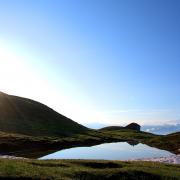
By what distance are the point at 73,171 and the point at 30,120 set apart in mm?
118411

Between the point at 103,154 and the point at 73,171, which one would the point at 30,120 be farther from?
the point at 73,171

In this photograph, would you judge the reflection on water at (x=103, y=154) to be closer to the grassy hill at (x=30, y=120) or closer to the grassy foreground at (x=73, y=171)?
the grassy foreground at (x=73, y=171)

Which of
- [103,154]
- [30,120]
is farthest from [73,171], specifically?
[30,120]

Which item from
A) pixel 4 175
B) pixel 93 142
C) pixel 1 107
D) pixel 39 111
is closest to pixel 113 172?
pixel 4 175

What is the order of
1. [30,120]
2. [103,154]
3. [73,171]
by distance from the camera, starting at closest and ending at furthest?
[73,171], [103,154], [30,120]

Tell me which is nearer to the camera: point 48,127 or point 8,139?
point 8,139

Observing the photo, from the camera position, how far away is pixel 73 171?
4025 cm

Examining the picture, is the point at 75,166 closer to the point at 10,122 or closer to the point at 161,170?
the point at 161,170

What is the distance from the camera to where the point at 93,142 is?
136 metres

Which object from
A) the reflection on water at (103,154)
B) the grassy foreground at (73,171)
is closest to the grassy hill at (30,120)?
the reflection on water at (103,154)

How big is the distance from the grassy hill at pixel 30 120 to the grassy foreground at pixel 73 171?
84.8 meters

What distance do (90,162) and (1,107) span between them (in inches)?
4592

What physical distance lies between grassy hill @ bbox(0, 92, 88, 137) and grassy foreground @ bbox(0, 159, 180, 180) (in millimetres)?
84755

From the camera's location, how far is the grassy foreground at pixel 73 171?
1455 inches
